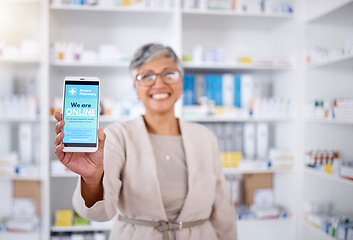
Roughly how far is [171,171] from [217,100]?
1427 millimetres

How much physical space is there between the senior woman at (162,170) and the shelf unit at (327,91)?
3.64ft

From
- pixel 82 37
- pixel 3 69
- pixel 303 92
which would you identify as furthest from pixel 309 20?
pixel 3 69

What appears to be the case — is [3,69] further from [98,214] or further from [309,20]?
[309,20]

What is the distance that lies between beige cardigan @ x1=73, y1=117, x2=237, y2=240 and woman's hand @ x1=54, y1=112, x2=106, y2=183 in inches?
11.5

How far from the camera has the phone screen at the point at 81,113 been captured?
817mm

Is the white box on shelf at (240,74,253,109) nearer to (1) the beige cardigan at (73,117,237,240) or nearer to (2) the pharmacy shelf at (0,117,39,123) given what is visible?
(1) the beige cardigan at (73,117,237,240)

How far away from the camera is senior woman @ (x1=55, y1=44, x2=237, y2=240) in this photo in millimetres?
1291

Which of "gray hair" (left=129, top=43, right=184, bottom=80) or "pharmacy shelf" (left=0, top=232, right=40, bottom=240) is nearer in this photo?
"gray hair" (left=129, top=43, right=184, bottom=80)

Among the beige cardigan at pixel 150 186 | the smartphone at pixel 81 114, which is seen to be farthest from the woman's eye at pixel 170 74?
the smartphone at pixel 81 114

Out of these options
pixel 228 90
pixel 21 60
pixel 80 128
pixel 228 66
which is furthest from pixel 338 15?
pixel 21 60

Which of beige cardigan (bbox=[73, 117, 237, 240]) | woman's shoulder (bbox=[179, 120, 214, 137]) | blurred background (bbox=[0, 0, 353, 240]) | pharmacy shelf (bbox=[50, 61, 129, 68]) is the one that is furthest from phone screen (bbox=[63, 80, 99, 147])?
pharmacy shelf (bbox=[50, 61, 129, 68])

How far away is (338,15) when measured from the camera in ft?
7.41

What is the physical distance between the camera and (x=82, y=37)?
2.90m

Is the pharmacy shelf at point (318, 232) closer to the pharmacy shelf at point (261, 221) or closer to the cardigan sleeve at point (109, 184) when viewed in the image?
the pharmacy shelf at point (261, 221)
